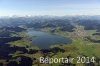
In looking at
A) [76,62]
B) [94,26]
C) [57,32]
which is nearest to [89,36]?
[94,26]

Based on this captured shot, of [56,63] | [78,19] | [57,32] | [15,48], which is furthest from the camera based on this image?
[78,19]

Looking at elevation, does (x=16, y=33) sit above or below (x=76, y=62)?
above

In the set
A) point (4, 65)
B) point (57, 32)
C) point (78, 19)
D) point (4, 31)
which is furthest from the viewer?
point (78, 19)

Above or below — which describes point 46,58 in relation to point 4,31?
below

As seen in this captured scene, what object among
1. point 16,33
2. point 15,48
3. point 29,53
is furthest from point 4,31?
point 29,53

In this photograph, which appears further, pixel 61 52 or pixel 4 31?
pixel 4 31

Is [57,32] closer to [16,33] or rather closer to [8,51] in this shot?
[16,33]

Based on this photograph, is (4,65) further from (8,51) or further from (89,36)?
(89,36)

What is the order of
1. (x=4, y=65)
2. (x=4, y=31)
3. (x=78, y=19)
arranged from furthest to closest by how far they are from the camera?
(x=78, y=19), (x=4, y=31), (x=4, y=65)

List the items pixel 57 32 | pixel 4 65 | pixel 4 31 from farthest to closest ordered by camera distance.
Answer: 1. pixel 57 32
2. pixel 4 31
3. pixel 4 65
